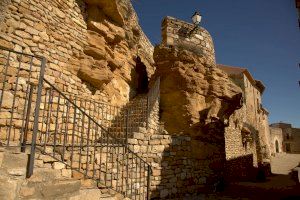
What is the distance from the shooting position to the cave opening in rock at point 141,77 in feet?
44.0

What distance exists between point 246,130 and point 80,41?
15931mm

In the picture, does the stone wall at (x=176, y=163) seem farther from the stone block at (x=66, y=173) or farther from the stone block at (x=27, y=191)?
the stone block at (x=27, y=191)

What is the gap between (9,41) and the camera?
6.61 metres

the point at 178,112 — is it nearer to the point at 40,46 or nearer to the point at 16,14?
the point at 40,46

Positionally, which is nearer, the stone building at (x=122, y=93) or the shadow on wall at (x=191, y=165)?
the stone building at (x=122, y=93)

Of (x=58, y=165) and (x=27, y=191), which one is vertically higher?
(x=58, y=165)

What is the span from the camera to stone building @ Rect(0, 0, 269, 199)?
6.64 meters

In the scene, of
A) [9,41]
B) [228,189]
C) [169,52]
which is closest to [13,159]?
[9,41]

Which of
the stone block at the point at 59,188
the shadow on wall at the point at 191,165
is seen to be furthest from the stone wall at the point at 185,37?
the stone block at the point at 59,188

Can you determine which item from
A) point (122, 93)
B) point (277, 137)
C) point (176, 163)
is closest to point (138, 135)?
point (176, 163)

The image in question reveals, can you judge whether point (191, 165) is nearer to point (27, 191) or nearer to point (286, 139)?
point (27, 191)

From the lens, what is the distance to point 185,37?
36.0 feet

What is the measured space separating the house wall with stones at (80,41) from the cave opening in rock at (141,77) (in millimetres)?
564

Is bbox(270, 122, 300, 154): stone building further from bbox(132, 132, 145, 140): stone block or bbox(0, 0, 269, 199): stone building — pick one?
bbox(132, 132, 145, 140): stone block
